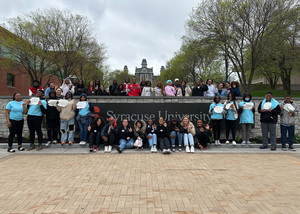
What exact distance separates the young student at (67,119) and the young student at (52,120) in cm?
19

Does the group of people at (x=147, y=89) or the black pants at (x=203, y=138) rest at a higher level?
the group of people at (x=147, y=89)

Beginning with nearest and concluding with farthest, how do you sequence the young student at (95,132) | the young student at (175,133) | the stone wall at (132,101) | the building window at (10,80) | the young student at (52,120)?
the young student at (95,132), the young student at (175,133), the young student at (52,120), the stone wall at (132,101), the building window at (10,80)

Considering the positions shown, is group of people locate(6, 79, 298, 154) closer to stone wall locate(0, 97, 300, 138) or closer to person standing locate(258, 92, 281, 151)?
person standing locate(258, 92, 281, 151)

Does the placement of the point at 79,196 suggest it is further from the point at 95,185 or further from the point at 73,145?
the point at 73,145

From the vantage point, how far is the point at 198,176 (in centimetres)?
470

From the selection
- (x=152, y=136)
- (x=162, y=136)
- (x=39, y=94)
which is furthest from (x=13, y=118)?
(x=162, y=136)

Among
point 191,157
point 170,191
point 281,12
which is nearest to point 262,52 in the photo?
point 281,12

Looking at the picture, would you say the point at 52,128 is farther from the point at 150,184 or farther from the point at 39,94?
the point at 150,184

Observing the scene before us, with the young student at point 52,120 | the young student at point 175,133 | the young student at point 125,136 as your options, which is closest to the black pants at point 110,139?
the young student at point 125,136

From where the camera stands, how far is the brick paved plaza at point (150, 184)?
10.8ft

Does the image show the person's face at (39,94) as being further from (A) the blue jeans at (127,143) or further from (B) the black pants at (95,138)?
(A) the blue jeans at (127,143)

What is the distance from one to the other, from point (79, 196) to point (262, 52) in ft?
62.7

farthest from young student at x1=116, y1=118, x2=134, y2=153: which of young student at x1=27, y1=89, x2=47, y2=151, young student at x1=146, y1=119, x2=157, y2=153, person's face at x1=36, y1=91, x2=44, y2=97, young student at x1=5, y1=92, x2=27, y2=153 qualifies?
young student at x1=5, y1=92, x2=27, y2=153

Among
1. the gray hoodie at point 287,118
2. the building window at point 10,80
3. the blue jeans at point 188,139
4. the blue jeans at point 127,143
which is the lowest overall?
the blue jeans at point 127,143
